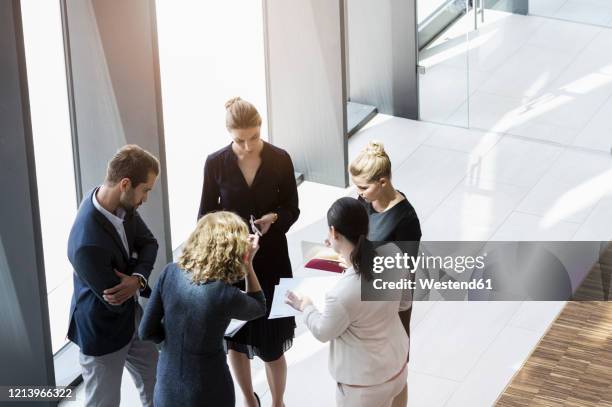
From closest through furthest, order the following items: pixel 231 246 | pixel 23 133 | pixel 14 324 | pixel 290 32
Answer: pixel 231 246 < pixel 23 133 < pixel 14 324 < pixel 290 32

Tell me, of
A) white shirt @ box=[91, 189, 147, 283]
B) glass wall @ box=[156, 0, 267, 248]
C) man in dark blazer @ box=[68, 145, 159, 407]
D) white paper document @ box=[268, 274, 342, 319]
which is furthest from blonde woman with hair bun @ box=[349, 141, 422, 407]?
glass wall @ box=[156, 0, 267, 248]

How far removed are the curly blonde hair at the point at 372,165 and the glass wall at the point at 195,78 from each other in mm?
2206

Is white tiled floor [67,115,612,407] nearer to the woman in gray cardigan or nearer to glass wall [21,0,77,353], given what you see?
glass wall [21,0,77,353]

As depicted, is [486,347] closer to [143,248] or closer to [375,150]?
[375,150]

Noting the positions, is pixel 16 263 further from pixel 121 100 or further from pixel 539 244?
pixel 539 244

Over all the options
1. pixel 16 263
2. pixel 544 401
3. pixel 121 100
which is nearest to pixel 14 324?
pixel 16 263

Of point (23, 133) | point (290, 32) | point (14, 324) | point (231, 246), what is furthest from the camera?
point (290, 32)

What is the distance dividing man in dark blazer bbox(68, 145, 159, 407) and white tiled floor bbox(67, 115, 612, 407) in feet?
3.71

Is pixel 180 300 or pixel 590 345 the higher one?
pixel 180 300

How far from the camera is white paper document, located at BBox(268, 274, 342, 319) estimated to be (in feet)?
15.8

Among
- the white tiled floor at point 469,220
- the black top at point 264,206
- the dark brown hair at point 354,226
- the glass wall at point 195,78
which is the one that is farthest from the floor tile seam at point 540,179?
the dark brown hair at point 354,226

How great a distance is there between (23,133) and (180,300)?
128 centimetres

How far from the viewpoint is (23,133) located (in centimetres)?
514

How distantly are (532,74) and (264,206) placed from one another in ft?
14.1
